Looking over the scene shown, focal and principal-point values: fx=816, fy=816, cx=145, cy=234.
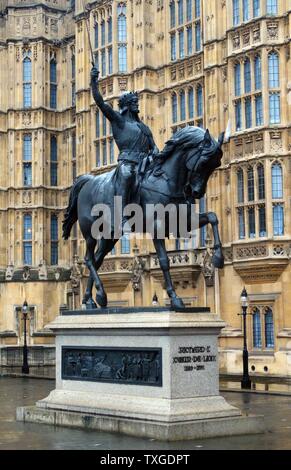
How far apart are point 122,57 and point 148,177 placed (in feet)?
89.8

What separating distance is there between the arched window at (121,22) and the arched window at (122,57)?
1.43ft

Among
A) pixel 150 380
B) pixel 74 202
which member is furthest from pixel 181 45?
pixel 150 380

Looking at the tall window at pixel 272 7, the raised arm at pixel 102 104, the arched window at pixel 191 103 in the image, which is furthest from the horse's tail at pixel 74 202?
the arched window at pixel 191 103

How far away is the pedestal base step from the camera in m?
13.8

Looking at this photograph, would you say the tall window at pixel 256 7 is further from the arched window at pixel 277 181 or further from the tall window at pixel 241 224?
the tall window at pixel 241 224

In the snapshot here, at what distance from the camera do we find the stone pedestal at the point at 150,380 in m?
14.3

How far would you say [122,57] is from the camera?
42.5m

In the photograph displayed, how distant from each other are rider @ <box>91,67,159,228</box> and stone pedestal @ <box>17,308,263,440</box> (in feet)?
9.08

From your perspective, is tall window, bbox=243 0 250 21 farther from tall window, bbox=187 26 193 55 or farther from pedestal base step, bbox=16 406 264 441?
pedestal base step, bbox=16 406 264 441

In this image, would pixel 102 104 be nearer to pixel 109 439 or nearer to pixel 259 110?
pixel 109 439

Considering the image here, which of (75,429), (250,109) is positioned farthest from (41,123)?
(75,429)
